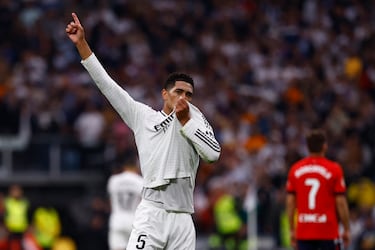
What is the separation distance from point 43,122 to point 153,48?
3.63m

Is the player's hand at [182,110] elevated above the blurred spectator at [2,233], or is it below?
below

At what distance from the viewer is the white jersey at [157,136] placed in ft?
27.4

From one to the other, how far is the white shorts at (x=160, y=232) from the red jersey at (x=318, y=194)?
10.2 ft

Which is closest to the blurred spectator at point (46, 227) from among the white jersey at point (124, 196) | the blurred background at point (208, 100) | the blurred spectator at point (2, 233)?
the blurred background at point (208, 100)

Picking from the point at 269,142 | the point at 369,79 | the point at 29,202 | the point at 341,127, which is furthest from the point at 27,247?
the point at 369,79

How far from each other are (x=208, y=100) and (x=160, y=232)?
1318cm

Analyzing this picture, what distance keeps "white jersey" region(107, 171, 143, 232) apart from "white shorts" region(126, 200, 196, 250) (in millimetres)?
5906

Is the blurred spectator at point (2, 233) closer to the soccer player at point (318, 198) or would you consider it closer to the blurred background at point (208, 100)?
the blurred background at point (208, 100)

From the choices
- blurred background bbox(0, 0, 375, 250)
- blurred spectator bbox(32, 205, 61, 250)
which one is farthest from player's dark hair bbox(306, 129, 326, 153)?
blurred spectator bbox(32, 205, 61, 250)

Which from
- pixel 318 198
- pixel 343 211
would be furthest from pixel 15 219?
pixel 343 211

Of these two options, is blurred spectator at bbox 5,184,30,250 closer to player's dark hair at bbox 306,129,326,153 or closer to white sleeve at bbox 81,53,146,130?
player's dark hair at bbox 306,129,326,153

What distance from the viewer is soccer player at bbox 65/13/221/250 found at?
830cm

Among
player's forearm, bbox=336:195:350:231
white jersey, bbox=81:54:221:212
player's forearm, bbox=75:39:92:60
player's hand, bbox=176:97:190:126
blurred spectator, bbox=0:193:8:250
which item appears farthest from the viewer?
blurred spectator, bbox=0:193:8:250

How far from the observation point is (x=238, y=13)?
957 inches
